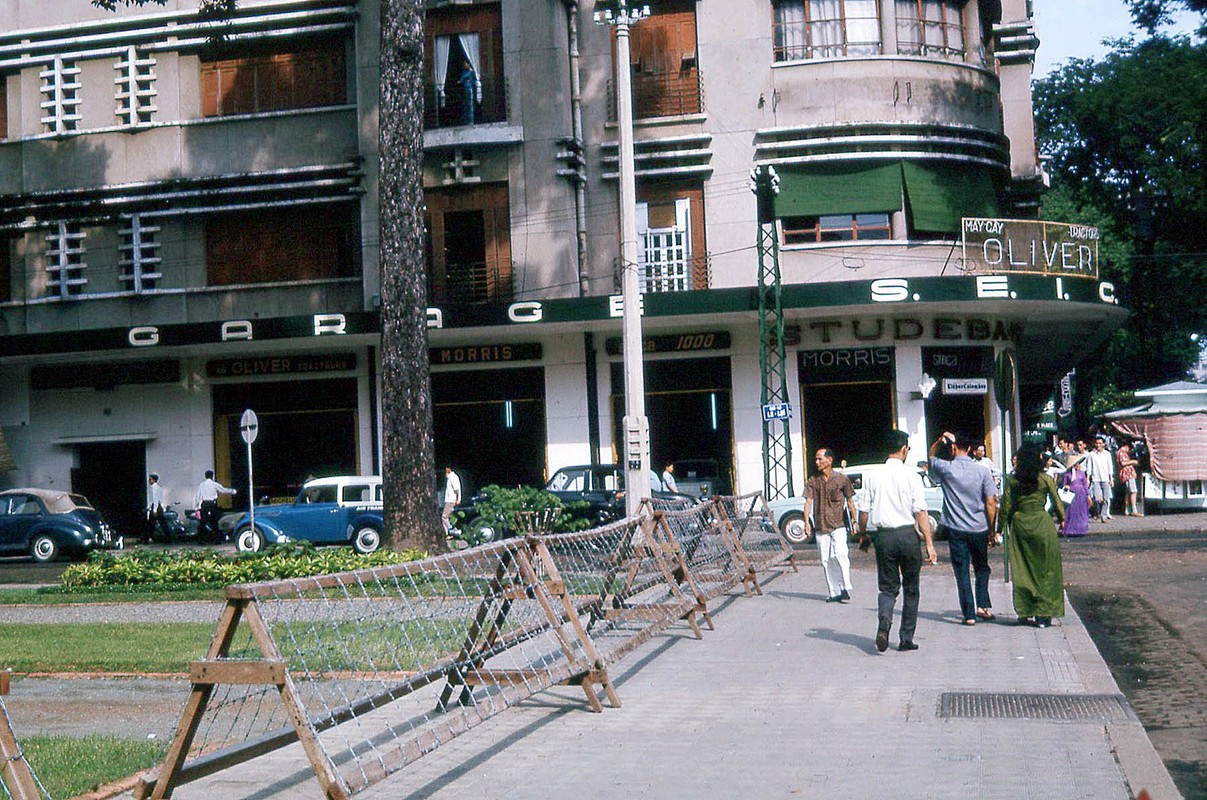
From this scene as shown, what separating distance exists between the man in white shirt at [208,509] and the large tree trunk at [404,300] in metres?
13.7

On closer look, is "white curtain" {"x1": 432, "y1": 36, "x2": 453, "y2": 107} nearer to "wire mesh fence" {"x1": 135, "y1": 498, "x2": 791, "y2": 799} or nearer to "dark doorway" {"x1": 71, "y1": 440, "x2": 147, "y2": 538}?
"dark doorway" {"x1": 71, "y1": 440, "x2": 147, "y2": 538}

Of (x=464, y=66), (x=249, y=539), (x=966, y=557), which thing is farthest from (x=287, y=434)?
(x=966, y=557)

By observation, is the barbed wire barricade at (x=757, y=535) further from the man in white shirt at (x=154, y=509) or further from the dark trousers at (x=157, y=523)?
the man in white shirt at (x=154, y=509)

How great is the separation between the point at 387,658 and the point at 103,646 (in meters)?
5.80

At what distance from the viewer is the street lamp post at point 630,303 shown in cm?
2044

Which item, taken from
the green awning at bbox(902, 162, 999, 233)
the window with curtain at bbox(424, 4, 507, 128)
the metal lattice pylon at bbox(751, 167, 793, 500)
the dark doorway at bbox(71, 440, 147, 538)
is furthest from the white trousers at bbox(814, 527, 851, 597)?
the dark doorway at bbox(71, 440, 147, 538)

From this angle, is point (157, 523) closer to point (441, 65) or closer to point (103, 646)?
point (441, 65)

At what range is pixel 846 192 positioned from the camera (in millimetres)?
31234

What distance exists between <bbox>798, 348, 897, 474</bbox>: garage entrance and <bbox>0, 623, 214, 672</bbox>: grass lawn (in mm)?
19850

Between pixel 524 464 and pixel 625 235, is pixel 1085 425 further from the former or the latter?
pixel 625 235

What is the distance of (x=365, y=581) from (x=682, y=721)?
105 inches

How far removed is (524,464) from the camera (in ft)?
110

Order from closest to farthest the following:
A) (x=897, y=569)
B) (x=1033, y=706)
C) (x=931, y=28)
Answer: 1. (x=1033, y=706)
2. (x=897, y=569)
3. (x=931, y=28)

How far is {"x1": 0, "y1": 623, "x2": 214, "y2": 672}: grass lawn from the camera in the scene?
1160 centimetres
